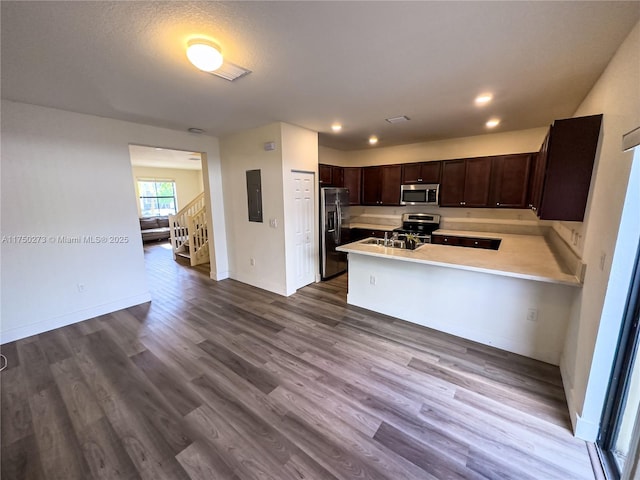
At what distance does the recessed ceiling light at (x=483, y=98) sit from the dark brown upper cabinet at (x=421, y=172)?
79.6 inches

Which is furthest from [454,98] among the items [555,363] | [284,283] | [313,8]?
[284,283]

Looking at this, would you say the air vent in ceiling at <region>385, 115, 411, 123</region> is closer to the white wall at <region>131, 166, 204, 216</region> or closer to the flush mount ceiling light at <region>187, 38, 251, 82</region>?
the flush mount ceiling light at <region>187, 38, 251, 82</region>

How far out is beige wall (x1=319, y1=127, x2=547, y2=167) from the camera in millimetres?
4289

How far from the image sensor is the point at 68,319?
10.7ft

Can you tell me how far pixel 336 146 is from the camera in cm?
569

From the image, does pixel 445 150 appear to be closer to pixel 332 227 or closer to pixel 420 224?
pixel 420 224

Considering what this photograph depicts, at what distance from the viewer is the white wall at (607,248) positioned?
1.44 meters

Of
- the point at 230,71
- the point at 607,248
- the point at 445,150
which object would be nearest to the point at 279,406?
the point at 607,248

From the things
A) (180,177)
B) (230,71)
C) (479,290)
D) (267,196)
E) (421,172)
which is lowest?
(479,290)

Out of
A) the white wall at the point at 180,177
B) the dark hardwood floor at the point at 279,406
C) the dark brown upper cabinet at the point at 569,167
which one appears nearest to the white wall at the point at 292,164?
the dark hardwood floor at the point at 279,406

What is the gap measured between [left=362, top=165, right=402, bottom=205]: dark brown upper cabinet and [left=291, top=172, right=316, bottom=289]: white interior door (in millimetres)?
1931

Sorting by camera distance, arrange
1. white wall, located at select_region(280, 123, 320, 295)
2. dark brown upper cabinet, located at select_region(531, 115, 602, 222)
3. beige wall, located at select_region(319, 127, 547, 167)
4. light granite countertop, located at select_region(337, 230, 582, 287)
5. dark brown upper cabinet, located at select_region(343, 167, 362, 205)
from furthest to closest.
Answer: dark brown upper cabinet, located at select_region(343, 167, 362, 205)
beige wall, located at select_region(319, 127, 547, 167)
white wall, located at select_region(280, 123, 320, 295)
light granite countertop, located at select_region(337, 230, 582, 287)
dark brown upper cabinet, located at select_region(531, 115, 602, 222)

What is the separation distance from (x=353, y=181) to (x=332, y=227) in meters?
1.74

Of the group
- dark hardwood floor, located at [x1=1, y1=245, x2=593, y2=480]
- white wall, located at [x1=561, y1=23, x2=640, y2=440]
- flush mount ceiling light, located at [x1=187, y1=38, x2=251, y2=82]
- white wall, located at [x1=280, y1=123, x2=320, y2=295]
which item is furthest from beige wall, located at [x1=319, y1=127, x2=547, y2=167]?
flush mount ceiling light, located at [x1=187, y1=38, x2=251, y2=82]
